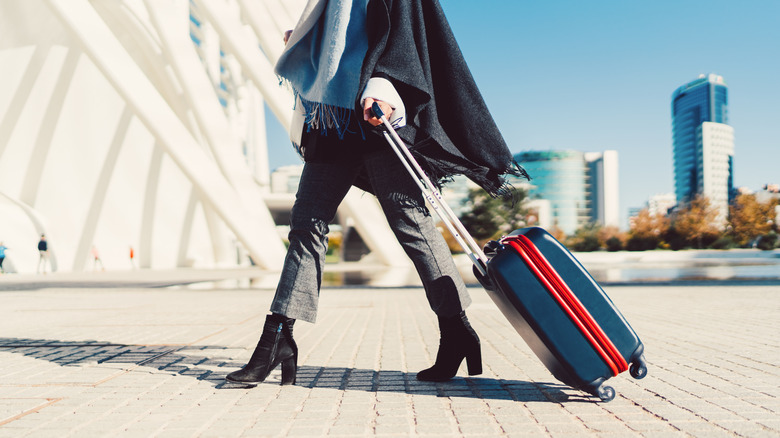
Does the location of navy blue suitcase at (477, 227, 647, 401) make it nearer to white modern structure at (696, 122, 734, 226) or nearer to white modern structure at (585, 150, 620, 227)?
white modern structure at (585, 150, 620, 227)

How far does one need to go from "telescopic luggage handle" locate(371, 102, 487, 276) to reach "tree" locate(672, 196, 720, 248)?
34625mm

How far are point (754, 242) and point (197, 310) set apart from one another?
36929 millimetres

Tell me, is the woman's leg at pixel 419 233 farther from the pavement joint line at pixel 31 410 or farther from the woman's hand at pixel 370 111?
the pavement joint line at pixel 31 410

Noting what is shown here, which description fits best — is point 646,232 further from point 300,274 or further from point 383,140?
point 300,274

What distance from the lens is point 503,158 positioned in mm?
2383

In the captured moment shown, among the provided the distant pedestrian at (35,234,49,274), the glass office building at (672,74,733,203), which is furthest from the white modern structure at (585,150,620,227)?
the distant pedestrian at (35,234,49,274)

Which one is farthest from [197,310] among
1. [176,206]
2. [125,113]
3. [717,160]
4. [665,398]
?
[717,160]

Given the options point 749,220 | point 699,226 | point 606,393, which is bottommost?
point 606,393

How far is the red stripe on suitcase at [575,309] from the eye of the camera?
2.00 meters

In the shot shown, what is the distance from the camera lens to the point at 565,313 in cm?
200

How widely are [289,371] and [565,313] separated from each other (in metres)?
1.19

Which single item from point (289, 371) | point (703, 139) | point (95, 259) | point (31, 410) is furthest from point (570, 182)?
point (31, 410)

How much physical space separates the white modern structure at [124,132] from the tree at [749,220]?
2405 cm

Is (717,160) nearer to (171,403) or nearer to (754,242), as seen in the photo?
(754,242)
